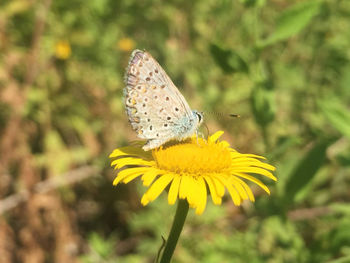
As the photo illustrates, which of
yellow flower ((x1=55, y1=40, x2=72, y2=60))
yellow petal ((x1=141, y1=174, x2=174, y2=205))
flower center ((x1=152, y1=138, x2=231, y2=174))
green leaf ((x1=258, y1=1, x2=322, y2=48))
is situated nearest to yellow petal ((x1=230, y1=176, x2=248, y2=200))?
flower center ((x1=152, y1=138, x2=231, y2=174))

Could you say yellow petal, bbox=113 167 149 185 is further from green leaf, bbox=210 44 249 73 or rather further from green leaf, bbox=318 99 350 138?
green leaf, bbox=318 99 350 138

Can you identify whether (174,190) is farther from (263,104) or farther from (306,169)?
(306,169)

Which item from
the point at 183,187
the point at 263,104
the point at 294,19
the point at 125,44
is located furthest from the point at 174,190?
the point at 125,44

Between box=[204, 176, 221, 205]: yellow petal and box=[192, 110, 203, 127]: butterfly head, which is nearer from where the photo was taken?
box=[204, 176, 221, 205]: yellow petal

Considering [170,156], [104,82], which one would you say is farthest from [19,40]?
[170,156]

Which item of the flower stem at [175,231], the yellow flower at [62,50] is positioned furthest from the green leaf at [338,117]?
the yellow flower at [62,50]

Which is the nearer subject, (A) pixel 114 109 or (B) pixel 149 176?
(B) pixel 149 176
